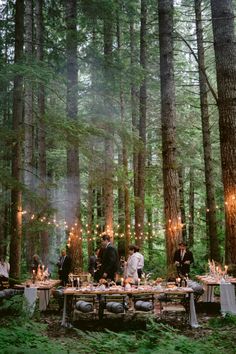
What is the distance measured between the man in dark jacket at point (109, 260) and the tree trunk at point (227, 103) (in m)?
2.93

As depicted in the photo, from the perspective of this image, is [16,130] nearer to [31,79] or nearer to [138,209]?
[31,79]

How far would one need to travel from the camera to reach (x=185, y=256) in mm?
13047

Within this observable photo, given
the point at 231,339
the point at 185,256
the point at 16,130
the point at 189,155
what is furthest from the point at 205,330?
the point at 189,155

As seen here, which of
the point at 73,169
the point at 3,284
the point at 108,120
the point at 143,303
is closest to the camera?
the point at 143,303

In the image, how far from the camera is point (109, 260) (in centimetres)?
1145

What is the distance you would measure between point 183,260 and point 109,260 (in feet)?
8.92

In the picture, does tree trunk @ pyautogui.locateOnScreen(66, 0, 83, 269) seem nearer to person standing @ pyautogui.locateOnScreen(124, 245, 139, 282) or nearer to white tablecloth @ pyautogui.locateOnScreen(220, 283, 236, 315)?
person standing @ pyautogui.locateOnScreen(124, 245, 139, 282)

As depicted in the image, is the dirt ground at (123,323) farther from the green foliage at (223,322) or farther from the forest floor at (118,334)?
the green foliage at (223,322)

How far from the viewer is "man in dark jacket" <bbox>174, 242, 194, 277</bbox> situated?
1297cm

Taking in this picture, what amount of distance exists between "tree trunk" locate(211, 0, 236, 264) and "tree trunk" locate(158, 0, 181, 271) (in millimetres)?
3127

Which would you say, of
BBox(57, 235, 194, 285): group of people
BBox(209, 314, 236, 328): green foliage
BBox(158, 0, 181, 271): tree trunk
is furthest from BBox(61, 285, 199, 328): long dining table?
BBox(158, 0, 181, 271): tree trunk

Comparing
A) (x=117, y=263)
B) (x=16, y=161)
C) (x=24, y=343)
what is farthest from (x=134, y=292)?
(x=16, y=161)

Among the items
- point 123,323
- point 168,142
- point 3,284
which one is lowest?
point 123,323

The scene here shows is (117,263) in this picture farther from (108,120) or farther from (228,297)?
(108,120)
